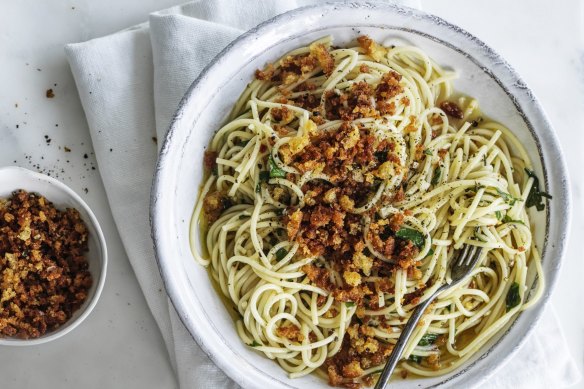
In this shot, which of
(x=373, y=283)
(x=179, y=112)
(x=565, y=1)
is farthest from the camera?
(x=565, y=1)

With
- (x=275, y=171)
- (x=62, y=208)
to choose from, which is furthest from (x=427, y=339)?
(x=62, y=208)

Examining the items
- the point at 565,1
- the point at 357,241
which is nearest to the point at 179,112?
the point at 357,241

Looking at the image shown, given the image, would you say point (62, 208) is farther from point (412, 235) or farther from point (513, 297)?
point (513, 297)

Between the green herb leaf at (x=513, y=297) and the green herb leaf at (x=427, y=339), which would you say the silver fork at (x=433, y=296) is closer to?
the green herb leaf at (x=427, y=339)

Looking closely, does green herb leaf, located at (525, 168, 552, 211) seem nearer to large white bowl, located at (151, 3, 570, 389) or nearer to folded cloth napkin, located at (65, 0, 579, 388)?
large white bowl, located at (151, 3, 570, 389)

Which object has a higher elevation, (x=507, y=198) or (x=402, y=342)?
(x=507, y=198)

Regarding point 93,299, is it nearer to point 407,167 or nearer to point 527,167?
point 407,167
